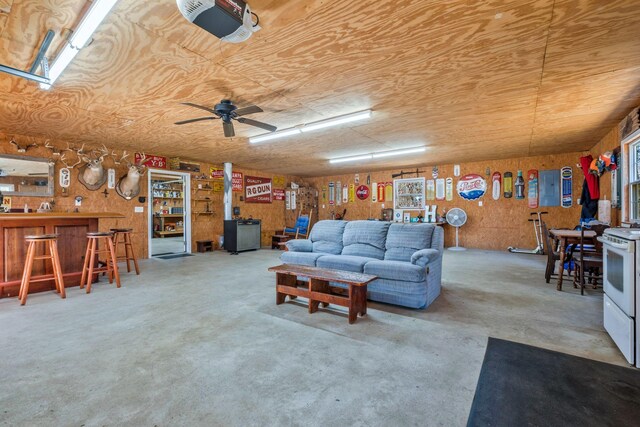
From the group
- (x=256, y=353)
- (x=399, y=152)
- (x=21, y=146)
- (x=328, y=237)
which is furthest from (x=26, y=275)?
(x=399, y=152)

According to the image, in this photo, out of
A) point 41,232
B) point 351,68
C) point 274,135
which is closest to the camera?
point 351,68

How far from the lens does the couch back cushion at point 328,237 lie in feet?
14.8

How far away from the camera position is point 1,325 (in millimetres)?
2812

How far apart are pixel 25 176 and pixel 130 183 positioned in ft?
5.30

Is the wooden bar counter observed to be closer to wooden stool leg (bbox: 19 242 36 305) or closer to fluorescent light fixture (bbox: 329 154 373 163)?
wooden stool leg (bbox: 19 242 36 305)

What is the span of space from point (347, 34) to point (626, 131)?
451cm

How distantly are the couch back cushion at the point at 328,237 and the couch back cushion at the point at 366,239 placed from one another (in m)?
0.12

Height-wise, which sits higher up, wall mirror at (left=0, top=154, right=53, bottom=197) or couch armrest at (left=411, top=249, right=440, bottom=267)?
wall mirror at (left=0, top=154, right=53, bottom=197)

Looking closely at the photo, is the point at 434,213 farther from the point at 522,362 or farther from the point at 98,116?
the point at 98,116

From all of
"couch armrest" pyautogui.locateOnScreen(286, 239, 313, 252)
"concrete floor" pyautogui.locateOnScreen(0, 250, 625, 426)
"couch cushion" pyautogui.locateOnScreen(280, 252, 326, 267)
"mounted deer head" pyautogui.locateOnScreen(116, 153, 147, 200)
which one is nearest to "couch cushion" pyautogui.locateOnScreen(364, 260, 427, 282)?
"concrete floor" pyautogui.locateOnScreen(0, 250, 625, 426)

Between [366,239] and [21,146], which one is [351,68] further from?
[21,146]

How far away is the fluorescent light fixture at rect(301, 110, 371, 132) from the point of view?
13.6 feet

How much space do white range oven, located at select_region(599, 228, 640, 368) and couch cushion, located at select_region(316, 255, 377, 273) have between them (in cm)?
222

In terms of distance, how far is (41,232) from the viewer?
406 centimetres
